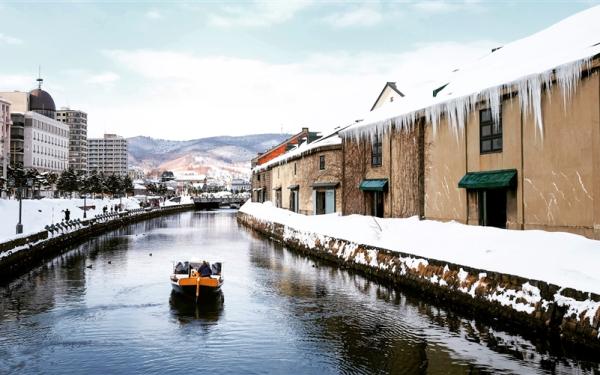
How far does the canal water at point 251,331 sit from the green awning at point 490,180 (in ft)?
22.8

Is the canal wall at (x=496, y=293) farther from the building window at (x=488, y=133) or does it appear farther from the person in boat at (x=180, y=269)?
the person in boat at (x=180, y=269)

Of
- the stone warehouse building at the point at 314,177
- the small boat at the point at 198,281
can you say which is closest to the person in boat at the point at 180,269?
the small boat at the point at 198,281

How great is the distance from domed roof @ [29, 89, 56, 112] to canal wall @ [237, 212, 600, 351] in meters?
178

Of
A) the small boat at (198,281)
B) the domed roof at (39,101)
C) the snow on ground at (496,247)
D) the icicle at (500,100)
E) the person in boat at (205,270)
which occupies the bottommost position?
the small boat at (198,281)

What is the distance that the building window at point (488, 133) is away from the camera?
83.3 feet

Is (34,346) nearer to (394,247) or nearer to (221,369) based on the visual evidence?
(221,369)

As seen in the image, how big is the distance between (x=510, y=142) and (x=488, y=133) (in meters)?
1.68

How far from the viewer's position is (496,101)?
81.3ft

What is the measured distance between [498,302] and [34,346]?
15.4 metres

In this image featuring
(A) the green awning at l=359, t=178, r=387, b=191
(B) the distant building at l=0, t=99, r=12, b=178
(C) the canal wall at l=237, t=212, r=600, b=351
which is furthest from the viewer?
(B) the distant building at l=0, t=99, r=12, b=178

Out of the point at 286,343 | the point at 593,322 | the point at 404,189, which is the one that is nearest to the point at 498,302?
the point at 593,322

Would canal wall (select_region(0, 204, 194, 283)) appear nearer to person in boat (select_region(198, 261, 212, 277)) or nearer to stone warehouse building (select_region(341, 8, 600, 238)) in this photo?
person in boat (select_region(198, 261, 212, 277))

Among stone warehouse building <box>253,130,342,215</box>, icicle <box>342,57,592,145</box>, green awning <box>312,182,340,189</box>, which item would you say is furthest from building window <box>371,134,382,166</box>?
green awning <box>312,182,340,189</box>

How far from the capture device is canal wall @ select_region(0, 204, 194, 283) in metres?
29.6
